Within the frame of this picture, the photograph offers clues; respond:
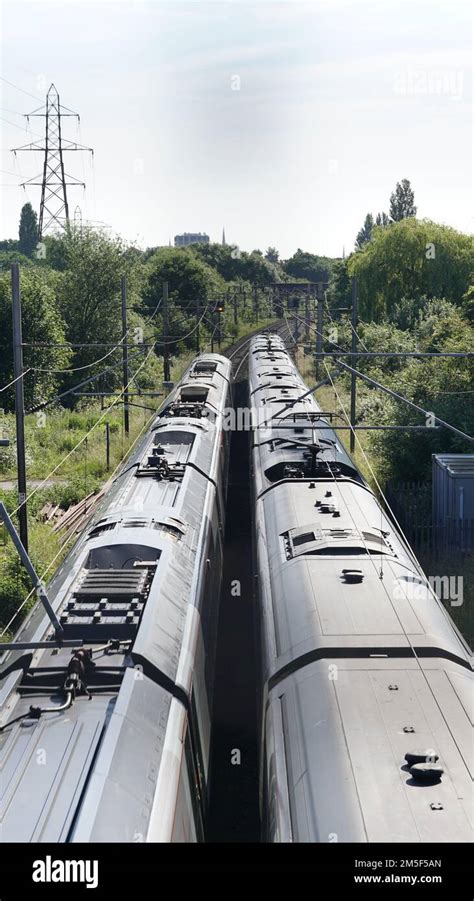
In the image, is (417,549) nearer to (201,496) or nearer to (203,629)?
(201,496)

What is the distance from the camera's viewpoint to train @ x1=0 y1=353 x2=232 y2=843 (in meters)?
5.30

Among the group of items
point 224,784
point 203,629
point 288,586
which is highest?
point 288,586

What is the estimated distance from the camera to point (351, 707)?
20.6ft

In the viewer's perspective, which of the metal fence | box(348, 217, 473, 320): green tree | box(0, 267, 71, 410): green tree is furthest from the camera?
box(348, 217, 473, 320): green tree

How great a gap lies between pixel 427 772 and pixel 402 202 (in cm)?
7765

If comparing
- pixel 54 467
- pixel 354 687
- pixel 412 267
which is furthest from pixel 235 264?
pixel 354 687

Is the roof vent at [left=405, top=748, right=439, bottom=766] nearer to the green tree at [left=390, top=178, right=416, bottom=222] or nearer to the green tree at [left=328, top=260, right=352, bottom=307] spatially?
the green tree at [left=328, top=260, right=352, bottom=307]

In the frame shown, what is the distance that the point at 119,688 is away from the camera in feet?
21.5

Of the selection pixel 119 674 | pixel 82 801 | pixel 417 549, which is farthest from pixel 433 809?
pixel 417 549

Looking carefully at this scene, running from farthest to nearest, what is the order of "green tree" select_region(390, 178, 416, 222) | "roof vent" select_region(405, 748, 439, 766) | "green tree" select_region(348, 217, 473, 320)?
"green tree" select_region(390, 178, 416, 222)
"green tree" select_region(348, 217, 473, 320)
"roof vent" select_region(405, 748, 439, 766)

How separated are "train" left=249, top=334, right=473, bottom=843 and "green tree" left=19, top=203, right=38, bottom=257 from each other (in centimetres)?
11581

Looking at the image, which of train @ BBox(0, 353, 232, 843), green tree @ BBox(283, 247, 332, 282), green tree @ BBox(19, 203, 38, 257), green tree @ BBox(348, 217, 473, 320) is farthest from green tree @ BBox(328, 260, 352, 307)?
green tree @ BBox(19, 203, 38, 257)

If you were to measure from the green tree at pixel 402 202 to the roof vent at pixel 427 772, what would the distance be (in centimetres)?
7652
